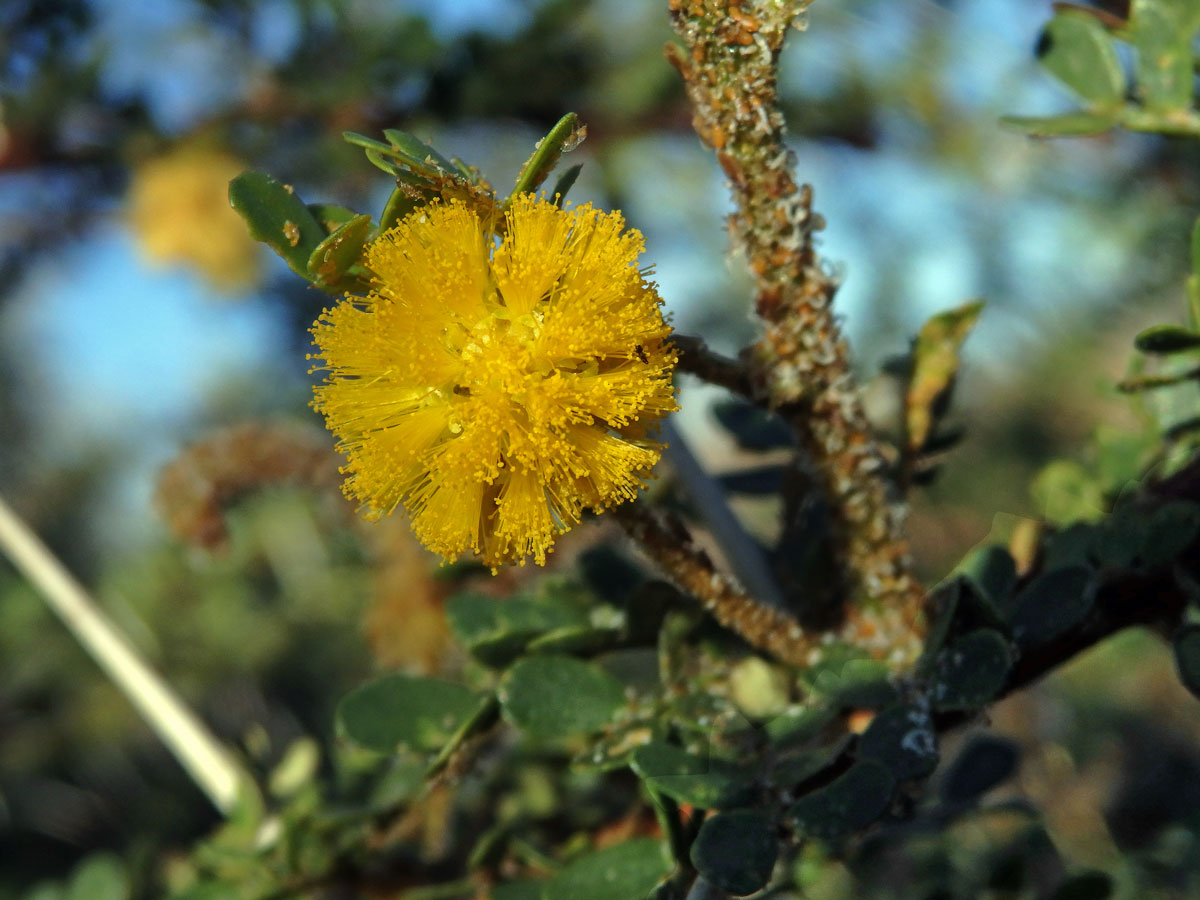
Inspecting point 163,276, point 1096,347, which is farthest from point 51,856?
point 1096,347

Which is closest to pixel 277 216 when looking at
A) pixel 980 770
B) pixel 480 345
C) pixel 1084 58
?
pixel 480 345

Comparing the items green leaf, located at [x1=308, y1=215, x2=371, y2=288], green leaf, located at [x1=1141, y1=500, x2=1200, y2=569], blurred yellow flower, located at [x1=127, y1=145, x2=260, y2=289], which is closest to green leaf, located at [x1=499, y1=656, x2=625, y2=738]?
green leaf, located at [x1=308, y1=215, x2=371, y2=288]

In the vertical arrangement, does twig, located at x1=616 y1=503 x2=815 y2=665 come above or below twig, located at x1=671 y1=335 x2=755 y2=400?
below

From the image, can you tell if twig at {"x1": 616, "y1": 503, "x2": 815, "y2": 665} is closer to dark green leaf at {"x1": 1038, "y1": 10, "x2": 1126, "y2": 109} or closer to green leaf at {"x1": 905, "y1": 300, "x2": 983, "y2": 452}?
green leaf at {"x1": 905, "y1": 300, "x2": 983, "y2": 452}

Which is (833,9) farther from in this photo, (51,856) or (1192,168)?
(51,856)

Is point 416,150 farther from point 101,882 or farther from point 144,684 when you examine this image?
point 101,882

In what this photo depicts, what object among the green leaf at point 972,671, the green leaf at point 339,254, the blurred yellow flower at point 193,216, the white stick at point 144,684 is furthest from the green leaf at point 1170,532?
the blurred yellow flower at point 193,216
